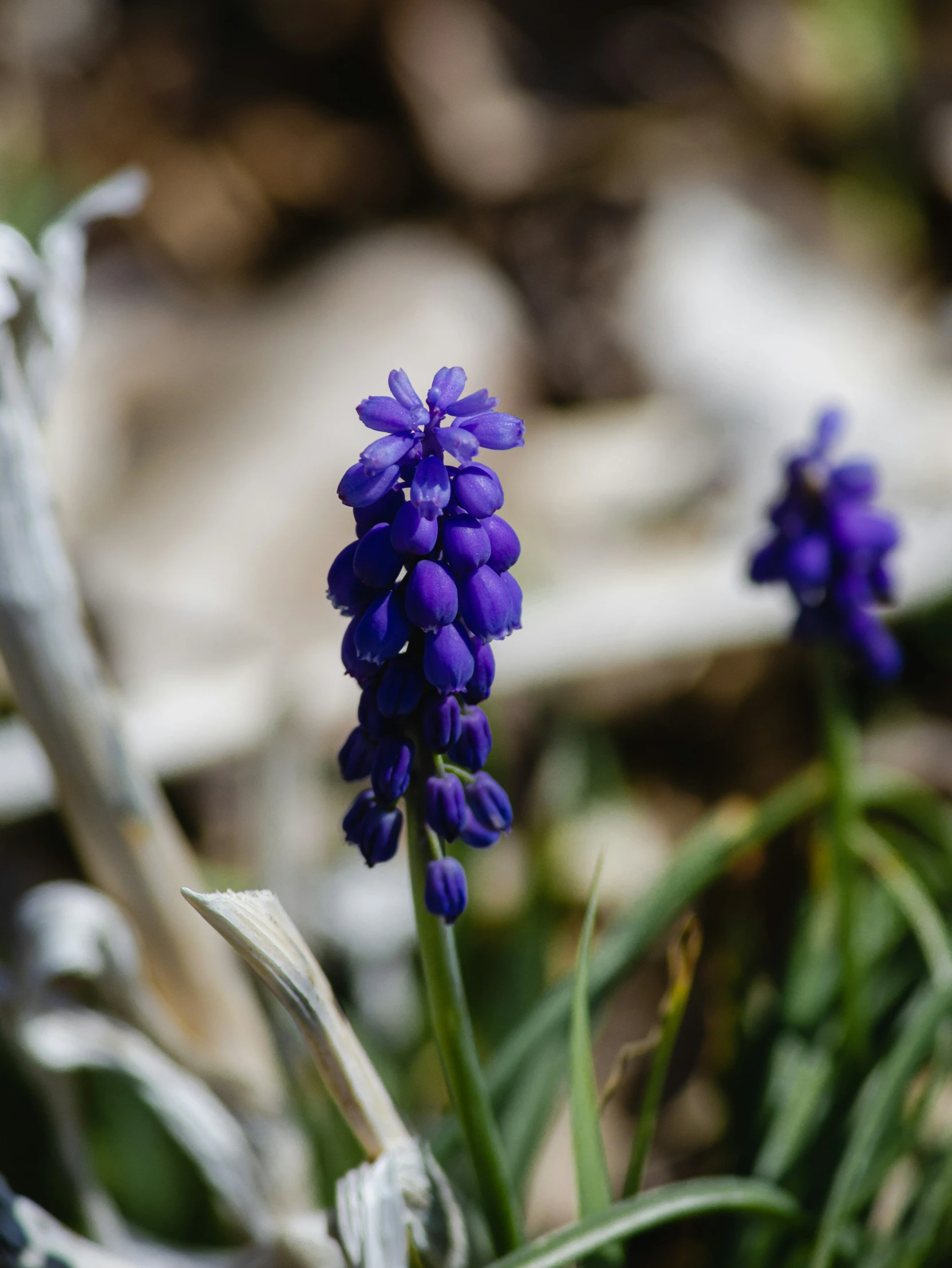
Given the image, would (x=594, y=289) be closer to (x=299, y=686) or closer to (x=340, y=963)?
(x=299, y=686)

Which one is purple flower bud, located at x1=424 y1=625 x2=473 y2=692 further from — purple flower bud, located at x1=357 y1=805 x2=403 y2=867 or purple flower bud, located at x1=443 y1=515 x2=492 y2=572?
purple flower bud, located at x1=357 y1=805 x2=403 y2=867

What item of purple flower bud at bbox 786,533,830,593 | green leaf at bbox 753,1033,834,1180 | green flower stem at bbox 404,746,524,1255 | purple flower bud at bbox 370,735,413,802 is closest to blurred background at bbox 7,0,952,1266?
green leaf at bbox 753,1033,834,1180

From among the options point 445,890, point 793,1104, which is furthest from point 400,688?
point 793,1104

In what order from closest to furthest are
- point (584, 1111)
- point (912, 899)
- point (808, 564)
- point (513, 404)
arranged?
point (584, 1111), point (808, 564), point (912, 899), point (513, 404)

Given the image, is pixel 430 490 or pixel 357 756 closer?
pixel 430 490

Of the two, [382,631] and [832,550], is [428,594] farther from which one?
[832,550]
